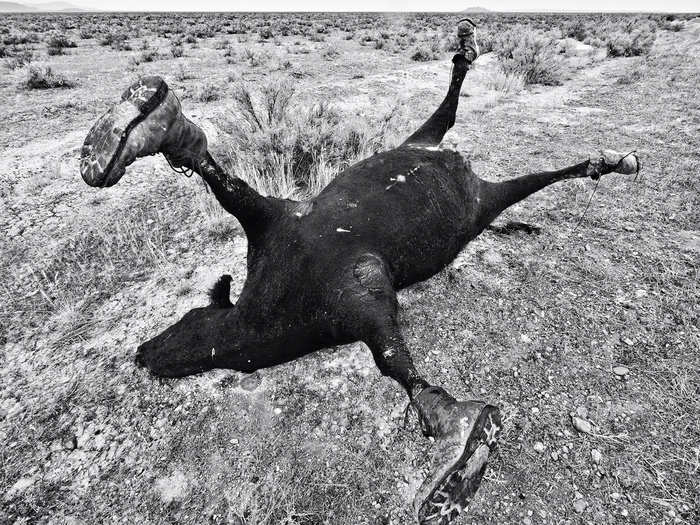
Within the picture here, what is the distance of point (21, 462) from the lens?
197 centimetres

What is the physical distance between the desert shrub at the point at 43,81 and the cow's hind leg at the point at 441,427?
10753 mm

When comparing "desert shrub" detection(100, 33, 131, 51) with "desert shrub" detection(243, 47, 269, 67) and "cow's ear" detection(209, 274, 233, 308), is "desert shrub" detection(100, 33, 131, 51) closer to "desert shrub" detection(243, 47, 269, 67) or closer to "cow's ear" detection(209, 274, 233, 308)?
"desert shrub" detection(243, 47, 269, 67)

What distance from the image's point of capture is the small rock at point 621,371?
228 cm

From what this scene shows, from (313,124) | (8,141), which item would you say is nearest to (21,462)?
(313,124)

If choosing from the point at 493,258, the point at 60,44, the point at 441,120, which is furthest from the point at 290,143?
the point at 60,44

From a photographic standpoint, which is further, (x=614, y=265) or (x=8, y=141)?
(x=8, y=141)

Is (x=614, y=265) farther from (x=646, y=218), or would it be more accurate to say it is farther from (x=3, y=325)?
(x=3, y=325)

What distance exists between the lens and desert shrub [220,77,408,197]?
14.1 feet

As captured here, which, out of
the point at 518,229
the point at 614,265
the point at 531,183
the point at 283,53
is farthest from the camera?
the point at 283,53

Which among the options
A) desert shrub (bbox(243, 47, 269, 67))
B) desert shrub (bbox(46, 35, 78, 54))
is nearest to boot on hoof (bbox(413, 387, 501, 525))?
desert shrub (bbox(243, 47, 269, 67))

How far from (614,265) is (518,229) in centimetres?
81

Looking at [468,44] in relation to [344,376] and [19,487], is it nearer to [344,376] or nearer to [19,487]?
[344,376]

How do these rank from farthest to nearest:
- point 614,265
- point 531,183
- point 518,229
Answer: point 518,229, point 614,265, point 531,183

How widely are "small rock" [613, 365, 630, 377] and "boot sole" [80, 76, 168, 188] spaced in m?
2.78
